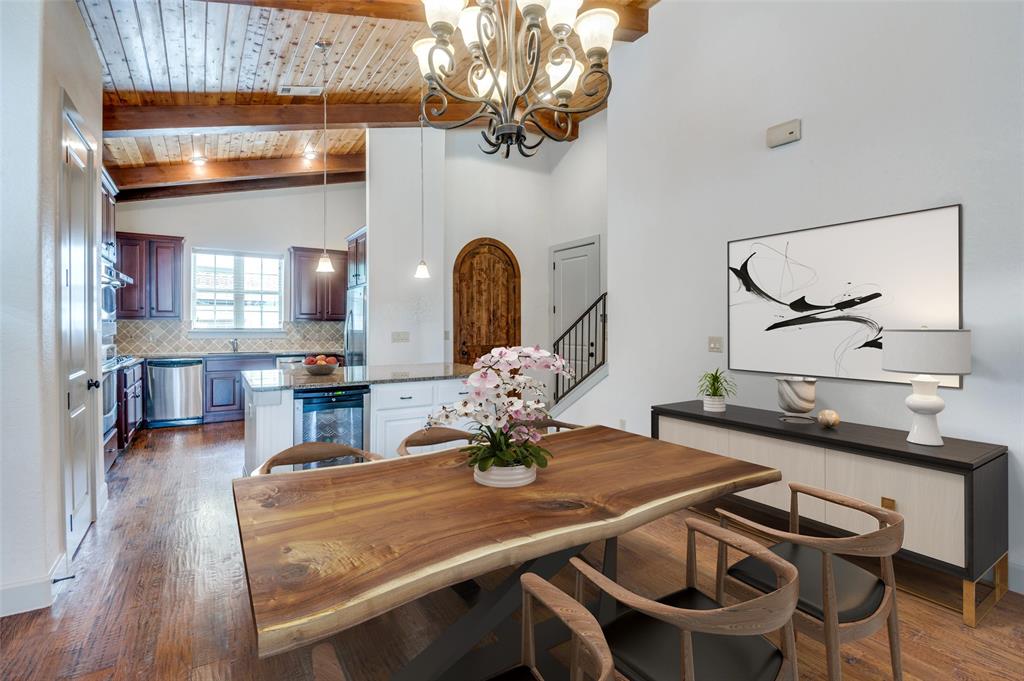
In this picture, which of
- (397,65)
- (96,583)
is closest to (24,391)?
(96,583)

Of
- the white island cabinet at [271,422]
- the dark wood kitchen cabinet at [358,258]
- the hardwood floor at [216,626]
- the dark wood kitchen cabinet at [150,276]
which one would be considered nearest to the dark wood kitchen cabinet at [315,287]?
the dark wood kitchen cabinet at [358,258]

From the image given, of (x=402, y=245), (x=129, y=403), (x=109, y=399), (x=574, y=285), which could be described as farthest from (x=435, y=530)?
(x=574, y=285)

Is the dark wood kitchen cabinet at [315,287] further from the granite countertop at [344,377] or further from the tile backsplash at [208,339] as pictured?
the granite countertop at [344,377]

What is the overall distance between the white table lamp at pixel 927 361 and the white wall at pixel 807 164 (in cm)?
31

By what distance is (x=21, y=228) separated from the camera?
2186 mm

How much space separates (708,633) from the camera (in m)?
1.16

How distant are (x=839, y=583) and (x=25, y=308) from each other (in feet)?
11.1

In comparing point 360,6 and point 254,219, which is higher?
point 360,6

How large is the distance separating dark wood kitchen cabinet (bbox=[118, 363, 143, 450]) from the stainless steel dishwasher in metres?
0.20

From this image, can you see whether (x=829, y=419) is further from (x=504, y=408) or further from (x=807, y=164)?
(x=504, y=408)

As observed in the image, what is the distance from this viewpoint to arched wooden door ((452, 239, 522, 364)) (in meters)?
6.76

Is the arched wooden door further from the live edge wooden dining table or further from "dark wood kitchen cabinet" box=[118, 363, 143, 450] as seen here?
the live edge wooden dining table

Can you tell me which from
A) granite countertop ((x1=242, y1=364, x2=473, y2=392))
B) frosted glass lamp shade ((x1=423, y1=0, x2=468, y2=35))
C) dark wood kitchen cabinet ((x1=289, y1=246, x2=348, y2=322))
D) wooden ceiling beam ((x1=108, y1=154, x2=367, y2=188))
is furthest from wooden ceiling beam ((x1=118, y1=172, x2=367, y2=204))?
frosted glass lamp shade ((x1=423, y1=0, x2=468, y2=35))

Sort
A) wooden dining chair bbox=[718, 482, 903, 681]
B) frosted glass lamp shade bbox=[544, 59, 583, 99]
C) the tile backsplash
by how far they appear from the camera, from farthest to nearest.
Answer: the tile backsplash < frosted glass lamp shade bbox=[544, 59, 583, 99] < wooden dining chair bbox=[718, 482, 903, 681]
